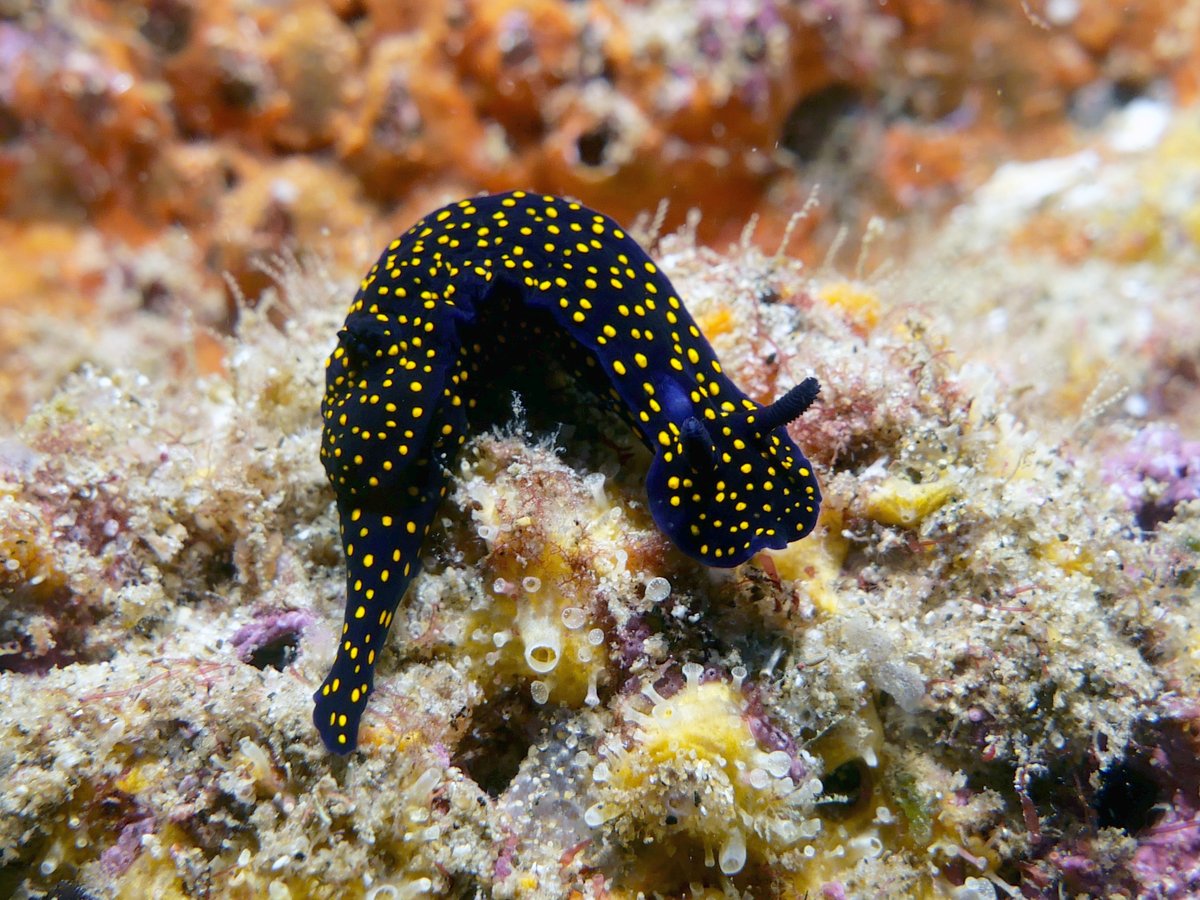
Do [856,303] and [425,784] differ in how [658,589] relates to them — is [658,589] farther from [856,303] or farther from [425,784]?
[856,303]

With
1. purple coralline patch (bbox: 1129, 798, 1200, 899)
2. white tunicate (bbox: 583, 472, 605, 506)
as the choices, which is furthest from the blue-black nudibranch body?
purple coralline patch (bbox: 1129, 798, 1200, 899)

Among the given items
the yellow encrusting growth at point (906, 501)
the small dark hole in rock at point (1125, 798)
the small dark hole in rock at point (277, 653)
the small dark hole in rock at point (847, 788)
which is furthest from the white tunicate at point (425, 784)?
the small dark hole in rock at point (1125, 798)

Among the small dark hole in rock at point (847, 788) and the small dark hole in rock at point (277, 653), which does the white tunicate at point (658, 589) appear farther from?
the small dark hole in rock at point (277, 653)

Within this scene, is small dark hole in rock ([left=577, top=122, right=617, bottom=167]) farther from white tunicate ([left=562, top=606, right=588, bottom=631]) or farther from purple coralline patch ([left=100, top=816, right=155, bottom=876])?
purple coralline patch ([left=100, top=816, right=155, bottom=876])

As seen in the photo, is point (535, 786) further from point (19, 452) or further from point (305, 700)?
point (19, 452)

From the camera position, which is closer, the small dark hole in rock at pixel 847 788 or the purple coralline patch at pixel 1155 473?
the small dark hole in rock at pixel 847 788

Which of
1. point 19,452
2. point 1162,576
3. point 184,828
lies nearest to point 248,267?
point 19,452

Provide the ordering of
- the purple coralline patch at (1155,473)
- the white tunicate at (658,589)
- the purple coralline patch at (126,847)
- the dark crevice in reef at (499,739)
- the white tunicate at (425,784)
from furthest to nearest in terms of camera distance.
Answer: the purple coralline patch at (1155,473) → the dark crevice in reef at (499,739) → the white tunicate at (658,589) → the white tunicate at (425,784) → the purple coralline patch at (126,847)
